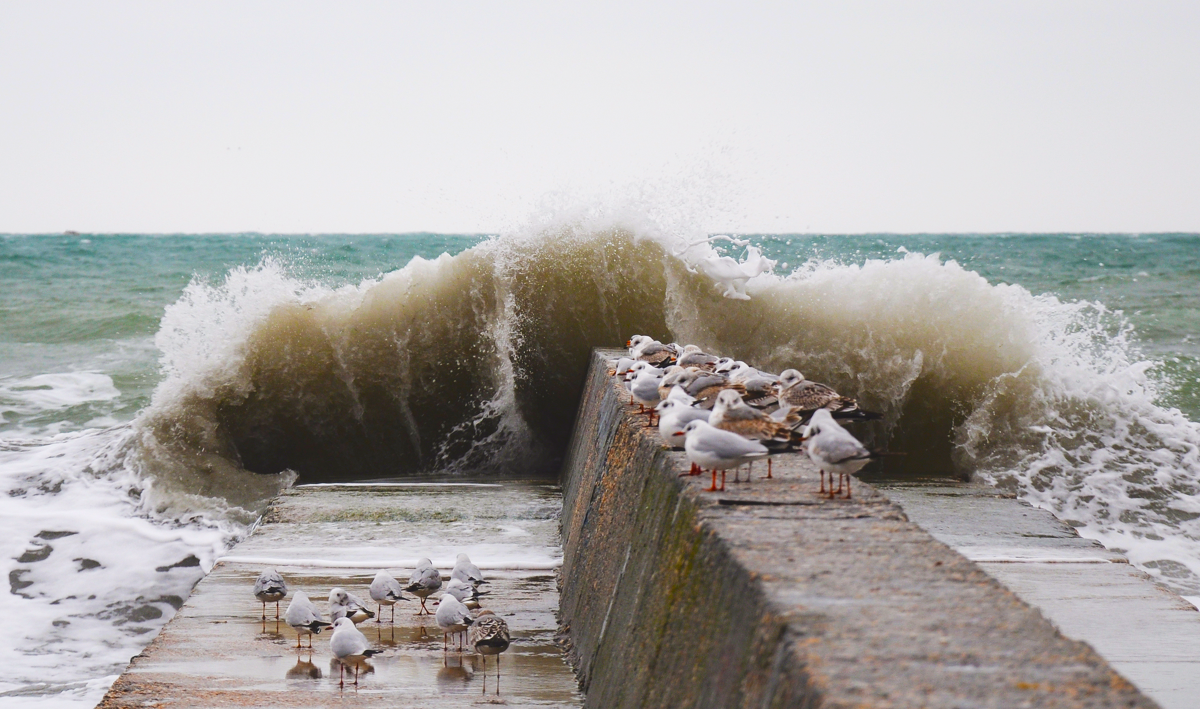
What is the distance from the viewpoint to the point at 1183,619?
4.26m

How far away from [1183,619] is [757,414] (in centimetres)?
265

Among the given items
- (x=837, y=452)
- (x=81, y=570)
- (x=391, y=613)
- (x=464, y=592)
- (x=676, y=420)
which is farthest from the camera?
(x=81, y=570)

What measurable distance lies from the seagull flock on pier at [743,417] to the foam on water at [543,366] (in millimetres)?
3519

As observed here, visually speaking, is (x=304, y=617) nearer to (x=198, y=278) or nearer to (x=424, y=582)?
(x=424, y=582)

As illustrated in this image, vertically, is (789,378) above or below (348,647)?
above

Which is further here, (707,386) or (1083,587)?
(1083,587)

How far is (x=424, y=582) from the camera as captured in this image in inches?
165

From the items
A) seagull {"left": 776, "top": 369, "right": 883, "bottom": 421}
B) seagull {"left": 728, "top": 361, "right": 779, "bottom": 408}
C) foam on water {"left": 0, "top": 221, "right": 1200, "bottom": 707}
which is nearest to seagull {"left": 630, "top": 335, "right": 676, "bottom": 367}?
seagull {"left": 728, "top": 361, "right": 779, "bottom": 408}

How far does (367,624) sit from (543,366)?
4337mm

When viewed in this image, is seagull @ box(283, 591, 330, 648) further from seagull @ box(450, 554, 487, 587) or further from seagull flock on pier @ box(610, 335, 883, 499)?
seagull flock on pier @ box(610, 335, 883, 499)

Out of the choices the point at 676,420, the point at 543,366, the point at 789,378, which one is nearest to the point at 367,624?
the point at 676,420

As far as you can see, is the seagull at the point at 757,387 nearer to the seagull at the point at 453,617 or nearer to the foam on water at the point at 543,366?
the seagull at the point at 453,617

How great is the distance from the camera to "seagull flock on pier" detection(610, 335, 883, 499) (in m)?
2.56

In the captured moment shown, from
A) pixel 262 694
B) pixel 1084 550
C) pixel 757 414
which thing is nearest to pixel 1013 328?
pixel 1084 550
